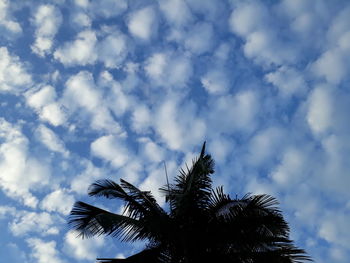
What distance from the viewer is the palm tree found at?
965 centimetres

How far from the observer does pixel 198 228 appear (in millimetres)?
10375

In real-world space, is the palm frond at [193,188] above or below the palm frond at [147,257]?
above

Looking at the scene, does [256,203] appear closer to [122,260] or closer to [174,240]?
[174,240]

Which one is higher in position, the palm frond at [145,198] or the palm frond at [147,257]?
the palm frond at [145,198]

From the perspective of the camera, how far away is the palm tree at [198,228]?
965cm

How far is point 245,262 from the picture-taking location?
973 cm

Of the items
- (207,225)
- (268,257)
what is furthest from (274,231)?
(207,225)

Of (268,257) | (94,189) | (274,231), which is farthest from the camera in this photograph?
(94,189)

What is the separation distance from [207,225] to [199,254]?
0.89 m

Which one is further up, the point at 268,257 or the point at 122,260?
the point at 268,257

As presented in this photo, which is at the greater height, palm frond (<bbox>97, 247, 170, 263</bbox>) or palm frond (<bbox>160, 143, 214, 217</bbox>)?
palm frond (<bbox>160, 143, 214, 217</bbox>)

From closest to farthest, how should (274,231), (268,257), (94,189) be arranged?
(268,257) < (274,231) < (94,189)

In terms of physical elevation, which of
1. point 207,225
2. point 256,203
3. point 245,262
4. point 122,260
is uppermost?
point 256,203

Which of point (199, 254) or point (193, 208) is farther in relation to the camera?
point (193, 208)
